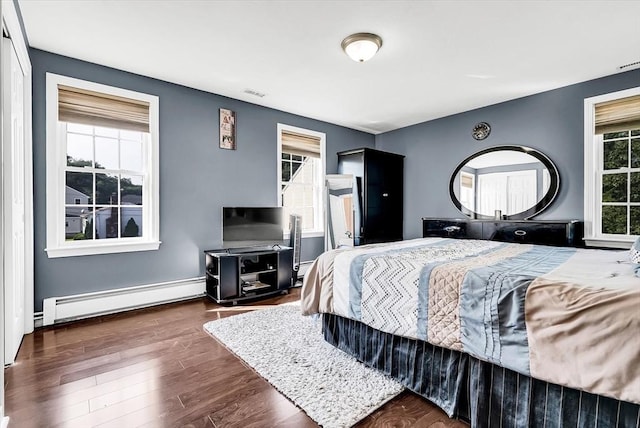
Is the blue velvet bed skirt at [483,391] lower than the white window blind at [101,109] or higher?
lower

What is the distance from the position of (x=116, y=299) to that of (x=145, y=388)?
69.5 inches

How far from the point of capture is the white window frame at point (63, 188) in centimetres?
299

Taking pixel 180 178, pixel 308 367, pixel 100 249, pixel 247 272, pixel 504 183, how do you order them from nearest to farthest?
pixel 308 367 → pixel 100 249 → pixel 180 178 → pixel 247 272 → pixel 504 183

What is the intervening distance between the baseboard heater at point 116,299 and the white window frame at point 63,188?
434 mm

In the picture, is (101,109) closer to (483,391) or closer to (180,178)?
(180,178)

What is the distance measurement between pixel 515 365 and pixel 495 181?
3.48 m

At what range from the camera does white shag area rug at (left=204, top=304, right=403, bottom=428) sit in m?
1.76

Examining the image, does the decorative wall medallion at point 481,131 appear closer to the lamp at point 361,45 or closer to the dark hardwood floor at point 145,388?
the lamp at point 361,45

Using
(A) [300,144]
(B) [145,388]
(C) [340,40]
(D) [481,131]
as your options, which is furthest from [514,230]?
(B) [145,388]

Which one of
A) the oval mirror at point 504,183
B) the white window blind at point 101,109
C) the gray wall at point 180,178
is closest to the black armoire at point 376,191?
the oval mirror at point 504,183

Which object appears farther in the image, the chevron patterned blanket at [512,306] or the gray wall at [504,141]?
the gray wall at [504,141]

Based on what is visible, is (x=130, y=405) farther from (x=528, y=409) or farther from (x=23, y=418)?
(x=528, y=409)

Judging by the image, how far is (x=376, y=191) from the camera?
5.08m

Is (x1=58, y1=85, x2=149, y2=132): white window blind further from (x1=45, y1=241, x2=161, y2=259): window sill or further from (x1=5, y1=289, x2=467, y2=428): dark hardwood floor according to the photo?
(x1=5, y1=289, x2=467, y2=428): dark hardwood floor
